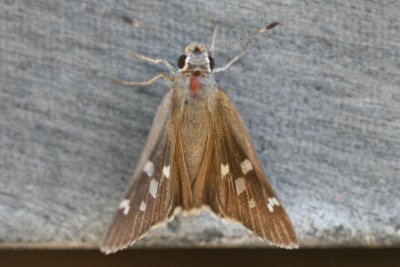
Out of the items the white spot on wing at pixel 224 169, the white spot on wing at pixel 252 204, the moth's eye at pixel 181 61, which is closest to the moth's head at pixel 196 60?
the moth's eye at pixel 181 61

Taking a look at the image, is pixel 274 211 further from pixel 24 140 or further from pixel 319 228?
pixel 24 140

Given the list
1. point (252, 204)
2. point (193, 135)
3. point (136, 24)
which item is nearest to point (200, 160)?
point (193, 135)

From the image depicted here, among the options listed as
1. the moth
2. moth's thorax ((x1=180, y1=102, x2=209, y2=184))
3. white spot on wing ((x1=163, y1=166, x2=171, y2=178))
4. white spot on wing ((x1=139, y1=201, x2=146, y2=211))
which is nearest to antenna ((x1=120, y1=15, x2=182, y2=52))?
the moth

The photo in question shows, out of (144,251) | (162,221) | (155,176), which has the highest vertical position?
(155,176)

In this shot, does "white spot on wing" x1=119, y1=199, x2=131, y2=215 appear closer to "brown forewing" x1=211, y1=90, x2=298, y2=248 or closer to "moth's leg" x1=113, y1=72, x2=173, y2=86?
"brown forewing" x1=211, y1=90, x2=298, y2=248

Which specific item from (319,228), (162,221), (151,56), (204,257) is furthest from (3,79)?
(319,228)

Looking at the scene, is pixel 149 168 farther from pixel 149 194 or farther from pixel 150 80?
pixel 150 80

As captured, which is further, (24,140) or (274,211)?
(24,140)

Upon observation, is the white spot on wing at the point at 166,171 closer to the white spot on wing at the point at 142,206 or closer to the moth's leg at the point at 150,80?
the white spot on wing at the point at 142,206
